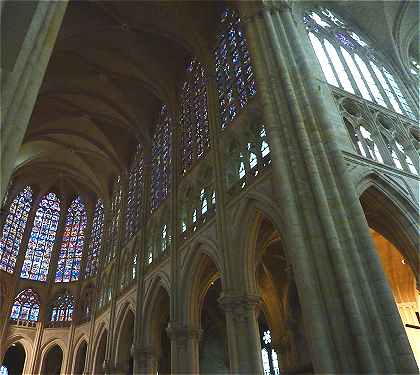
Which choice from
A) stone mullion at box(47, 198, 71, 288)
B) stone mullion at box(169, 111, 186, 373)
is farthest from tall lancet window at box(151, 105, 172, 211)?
stone mullion at box(47, 198, 71, 288)

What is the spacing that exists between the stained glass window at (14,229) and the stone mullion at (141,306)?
1195 centimetres

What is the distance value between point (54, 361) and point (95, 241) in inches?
307

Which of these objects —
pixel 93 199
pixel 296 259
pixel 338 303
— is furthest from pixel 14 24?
Answer: pixel 93 199

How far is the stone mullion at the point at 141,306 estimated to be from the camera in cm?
1416

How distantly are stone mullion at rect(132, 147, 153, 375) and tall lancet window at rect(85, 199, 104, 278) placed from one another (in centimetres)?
778

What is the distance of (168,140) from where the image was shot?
60.7 ft

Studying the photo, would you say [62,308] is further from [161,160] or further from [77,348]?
[161,160]

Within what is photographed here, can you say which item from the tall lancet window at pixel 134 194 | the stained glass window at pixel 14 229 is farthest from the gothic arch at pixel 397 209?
the stained glass window at pixel 14 229

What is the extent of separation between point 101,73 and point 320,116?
13520 mm

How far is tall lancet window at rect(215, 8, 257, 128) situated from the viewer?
13.0 metres

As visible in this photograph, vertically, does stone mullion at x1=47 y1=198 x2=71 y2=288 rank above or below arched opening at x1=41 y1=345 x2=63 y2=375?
above

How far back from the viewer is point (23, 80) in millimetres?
5879

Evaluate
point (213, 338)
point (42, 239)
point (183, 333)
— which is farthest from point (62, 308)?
point (183, 333)

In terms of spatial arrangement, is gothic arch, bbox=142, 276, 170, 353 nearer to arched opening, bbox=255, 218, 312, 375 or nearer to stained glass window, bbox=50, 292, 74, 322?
arched opening, bbox=255, 218, 312, 375
